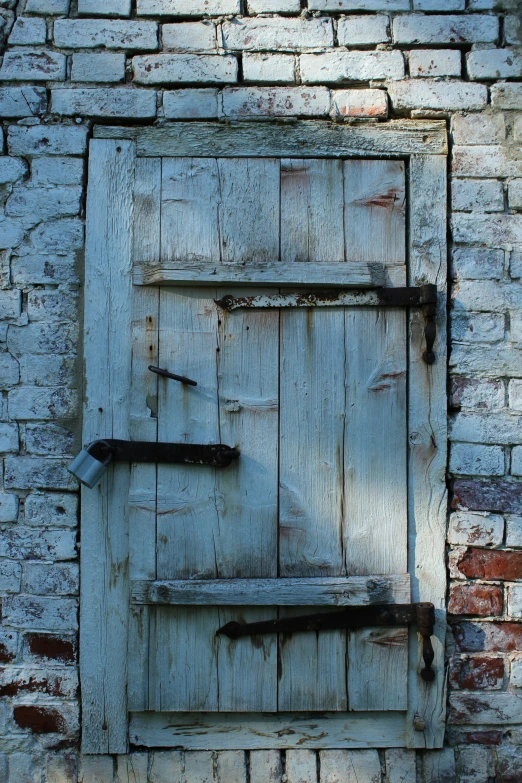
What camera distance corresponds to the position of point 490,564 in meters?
1.99

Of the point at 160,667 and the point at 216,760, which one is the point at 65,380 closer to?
the point at 160,667

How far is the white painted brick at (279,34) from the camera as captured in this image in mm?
2029

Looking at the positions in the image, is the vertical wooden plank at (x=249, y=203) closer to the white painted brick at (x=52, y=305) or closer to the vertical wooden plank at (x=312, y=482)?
the vertical wooden plank at (x=312, y=482)

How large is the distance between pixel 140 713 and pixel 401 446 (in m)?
1.14

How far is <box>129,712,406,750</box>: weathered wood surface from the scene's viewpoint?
1987 millimetres

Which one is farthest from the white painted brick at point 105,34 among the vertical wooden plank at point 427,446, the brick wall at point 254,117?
the vertical wooden plank at point 427,446

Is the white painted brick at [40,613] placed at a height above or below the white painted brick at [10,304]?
below

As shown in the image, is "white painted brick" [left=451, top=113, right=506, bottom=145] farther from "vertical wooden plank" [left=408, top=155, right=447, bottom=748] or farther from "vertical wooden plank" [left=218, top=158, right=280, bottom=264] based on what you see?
"vertical wooden plank" [left=218, top=158, right=280, bottom=264]

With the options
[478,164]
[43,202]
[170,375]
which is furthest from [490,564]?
[43,202]

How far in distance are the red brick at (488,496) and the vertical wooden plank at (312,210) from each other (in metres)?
0.80

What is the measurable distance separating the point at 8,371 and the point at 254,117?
1.09 meters

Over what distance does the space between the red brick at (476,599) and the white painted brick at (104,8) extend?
6.73 feet

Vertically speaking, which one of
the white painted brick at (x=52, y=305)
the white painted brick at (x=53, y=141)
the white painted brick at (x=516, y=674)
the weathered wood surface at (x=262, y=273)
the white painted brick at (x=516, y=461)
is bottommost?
the white painted brick at (x=516, y=674)

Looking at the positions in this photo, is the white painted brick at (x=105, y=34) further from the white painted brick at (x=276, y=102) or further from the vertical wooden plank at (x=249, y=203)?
the vertical wooden plank at (x=249, y=203)
